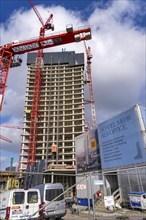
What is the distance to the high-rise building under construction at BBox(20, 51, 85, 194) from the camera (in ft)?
288

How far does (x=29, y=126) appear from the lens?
94875 mm

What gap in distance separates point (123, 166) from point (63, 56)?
333 ft

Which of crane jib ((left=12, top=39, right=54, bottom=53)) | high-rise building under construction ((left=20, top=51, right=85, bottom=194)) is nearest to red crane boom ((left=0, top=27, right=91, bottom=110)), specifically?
crane jib ((left=12, top=39, right=54, bottom=53))

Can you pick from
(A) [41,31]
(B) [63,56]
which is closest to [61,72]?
(B) [63,56]

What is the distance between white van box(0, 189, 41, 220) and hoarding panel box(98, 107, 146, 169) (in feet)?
39.7

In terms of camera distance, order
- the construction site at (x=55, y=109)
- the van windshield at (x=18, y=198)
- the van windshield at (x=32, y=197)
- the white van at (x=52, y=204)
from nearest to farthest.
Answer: the van windshield at (x=18, y=198) < the van windshield at (x=32, y=197) < the white van at (x=52, y=204) < the construction site at (x=55, y=109)

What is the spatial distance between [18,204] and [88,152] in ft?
62.7

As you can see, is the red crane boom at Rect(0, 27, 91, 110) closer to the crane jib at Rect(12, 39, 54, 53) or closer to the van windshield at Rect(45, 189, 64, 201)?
the crane jib at Rect(12, 39, 54, 53)

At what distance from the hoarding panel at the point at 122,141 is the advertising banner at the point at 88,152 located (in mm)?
1639

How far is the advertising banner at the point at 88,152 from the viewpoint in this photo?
2752 cm

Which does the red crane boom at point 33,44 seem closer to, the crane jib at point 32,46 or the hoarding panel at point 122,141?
the crane jib at point 32,46

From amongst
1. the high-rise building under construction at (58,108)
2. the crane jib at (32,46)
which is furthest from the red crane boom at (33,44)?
the high-rise building under construction at (58,108)

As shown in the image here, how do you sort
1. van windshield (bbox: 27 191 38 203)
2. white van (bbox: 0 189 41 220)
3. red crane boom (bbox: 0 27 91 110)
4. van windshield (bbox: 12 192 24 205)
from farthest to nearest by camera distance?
red crane boom (bbox: 0 27 91 110)
van windshield (bbox: 27 191 38 203)
van windshield (bbox: 12 192 24 205)
white van (bbox: 0 189 41 220)

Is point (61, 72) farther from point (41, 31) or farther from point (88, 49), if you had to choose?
point (41, 31)
